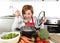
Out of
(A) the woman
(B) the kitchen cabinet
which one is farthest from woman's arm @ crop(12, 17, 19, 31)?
(B) the kitchen cabinet

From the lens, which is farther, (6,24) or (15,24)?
(6,24)

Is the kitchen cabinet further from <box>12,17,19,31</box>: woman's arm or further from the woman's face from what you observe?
the woman's face

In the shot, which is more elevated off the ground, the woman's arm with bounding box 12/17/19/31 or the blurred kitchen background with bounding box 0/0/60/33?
the blurred kitchen background with bounding box 0/0/60/33

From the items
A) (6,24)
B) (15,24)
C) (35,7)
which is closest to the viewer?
(15,24)

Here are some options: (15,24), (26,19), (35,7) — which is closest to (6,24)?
(15,24)

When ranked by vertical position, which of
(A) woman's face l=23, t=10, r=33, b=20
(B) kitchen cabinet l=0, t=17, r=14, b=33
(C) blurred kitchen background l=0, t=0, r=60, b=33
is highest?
(C) blurred kitchen background l=0, t=0, r=60, b=33

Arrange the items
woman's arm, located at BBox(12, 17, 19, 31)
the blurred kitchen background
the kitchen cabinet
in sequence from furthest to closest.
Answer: the blurred kitchen background < the kitchen cabinet < woman's arm, located at BBox(12, 17, 19, 31)

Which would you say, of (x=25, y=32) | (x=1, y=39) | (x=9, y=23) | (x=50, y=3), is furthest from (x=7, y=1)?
(x=1, y=39)

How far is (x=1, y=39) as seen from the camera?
895 millimetres

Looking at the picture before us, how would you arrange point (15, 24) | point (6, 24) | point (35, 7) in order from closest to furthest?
point (15, 24) → point (6, 24) → point (35, 7)

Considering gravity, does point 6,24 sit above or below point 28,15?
below

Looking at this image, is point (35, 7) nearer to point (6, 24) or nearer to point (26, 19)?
point (26, 19)

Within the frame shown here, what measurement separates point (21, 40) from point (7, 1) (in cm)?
134

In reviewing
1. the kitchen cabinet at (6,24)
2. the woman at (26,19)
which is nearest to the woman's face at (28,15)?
the woman at (26,19)
